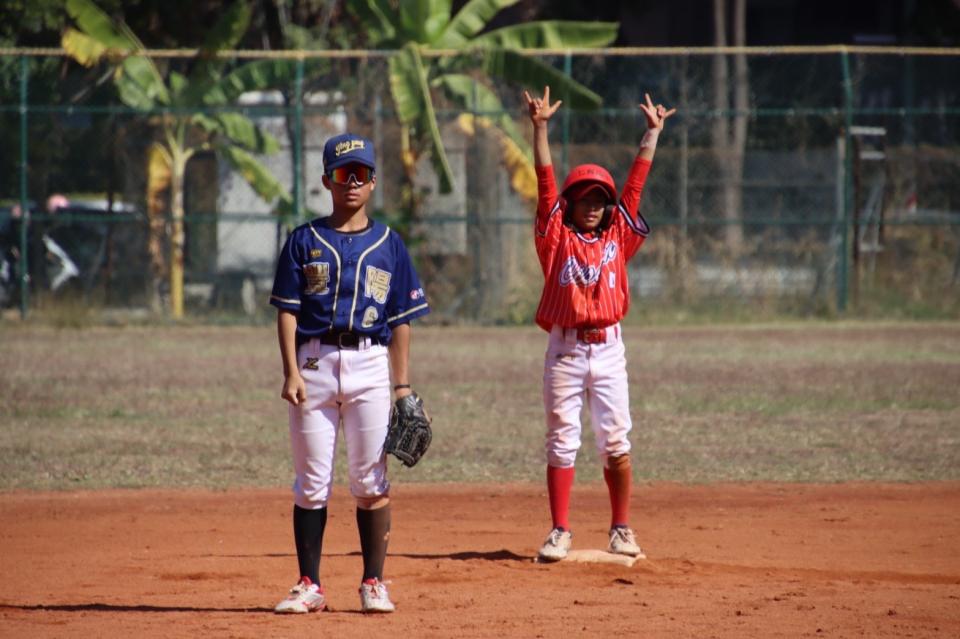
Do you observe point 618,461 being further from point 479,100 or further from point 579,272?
point 479,100

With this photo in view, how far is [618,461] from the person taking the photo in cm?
658

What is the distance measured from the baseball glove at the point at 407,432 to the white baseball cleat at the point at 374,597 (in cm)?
49

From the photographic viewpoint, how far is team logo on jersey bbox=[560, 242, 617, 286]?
6457 mm

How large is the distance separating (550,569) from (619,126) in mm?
14164

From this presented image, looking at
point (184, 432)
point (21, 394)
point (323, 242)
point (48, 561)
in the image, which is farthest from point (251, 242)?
→ point (323, 242)

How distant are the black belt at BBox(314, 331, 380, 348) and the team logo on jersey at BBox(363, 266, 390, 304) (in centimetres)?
16

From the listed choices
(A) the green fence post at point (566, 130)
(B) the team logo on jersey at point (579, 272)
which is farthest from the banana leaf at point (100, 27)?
(B) the team logo on jersey at point (579, 272)

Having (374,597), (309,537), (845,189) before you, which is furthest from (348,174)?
(845,189)

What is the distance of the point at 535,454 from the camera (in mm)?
9984

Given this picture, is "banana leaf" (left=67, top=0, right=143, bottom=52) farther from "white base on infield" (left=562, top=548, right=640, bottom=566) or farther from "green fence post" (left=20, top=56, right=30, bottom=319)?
"white base on infield" (left=562, top=548, right=640, bottom=566)

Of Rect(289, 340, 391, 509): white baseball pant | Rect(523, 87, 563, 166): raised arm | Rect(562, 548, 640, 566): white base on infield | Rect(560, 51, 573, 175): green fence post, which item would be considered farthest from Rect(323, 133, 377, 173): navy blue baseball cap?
Rect(560, 51, 573, 175): green fence post

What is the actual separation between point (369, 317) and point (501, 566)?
1664 mm

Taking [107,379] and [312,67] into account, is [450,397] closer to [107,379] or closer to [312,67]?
[107,379]

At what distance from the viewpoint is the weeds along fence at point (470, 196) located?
18.2 metres
